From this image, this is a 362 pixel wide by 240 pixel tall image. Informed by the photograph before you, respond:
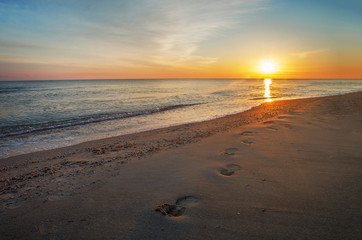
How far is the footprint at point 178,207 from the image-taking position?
8.54 ft

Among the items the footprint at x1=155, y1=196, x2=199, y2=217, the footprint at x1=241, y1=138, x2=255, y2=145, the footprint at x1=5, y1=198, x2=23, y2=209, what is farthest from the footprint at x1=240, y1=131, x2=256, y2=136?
the footprint at x1=5, y1=198, x2=23, y2=209

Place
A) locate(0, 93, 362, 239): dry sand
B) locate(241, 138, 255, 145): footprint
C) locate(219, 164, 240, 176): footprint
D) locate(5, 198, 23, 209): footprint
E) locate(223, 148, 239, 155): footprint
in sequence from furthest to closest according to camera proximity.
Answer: locate(241, 138, 255, 145): footprint
locate(223, 148, 239, 155): footprint
locate(219, 164, 240, 176): footprint
locate(5, 198, 23, 209): footprint
locate(0, 93, 362, 239): dry sand

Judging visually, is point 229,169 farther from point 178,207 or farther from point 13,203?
point 13,203

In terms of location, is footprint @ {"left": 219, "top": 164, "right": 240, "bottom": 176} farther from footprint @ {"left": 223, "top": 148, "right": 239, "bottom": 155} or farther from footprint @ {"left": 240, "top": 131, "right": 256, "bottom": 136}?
footprint @ {"left": 240, "top": 131, "right": 256, "bottom": 136}

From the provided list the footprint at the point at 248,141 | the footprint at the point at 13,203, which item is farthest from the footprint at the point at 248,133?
the footprint at the point at 13,203

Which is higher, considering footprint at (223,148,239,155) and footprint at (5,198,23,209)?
footprint at (223,148,239,155)

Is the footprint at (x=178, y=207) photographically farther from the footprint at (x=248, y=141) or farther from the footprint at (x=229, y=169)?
the footprint at (x=248, y=141)

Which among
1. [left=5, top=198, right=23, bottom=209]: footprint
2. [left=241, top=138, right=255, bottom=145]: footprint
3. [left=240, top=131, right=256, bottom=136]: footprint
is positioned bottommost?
[left=5, top=198, right=23, bottom=209]: footprint

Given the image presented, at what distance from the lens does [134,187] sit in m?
3.41

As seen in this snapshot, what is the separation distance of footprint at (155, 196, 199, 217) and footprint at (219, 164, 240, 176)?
1.12 m

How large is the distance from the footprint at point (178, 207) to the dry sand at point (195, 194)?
Result: 16mm

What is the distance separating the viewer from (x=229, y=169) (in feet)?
13.1

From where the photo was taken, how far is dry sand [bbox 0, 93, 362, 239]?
2293 mm

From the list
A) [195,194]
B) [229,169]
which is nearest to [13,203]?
[195,194]
